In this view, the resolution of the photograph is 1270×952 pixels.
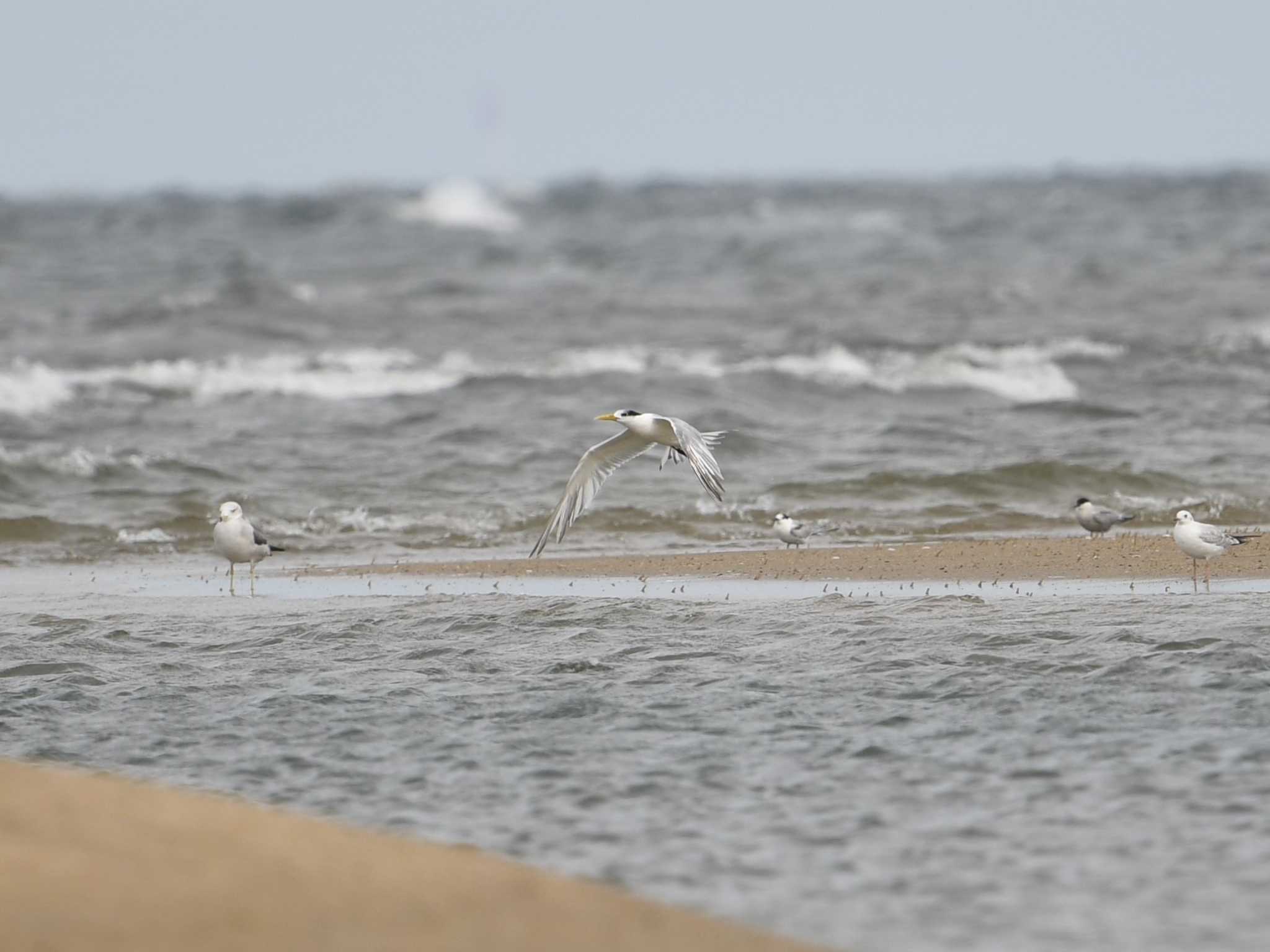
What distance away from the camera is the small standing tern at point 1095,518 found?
11.0 metres

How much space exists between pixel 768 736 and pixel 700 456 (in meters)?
2.61

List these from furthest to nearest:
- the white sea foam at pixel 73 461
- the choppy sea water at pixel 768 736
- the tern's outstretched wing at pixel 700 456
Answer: the white sea foam at pixel 73 461, the tern's outstretched wing at pixel 700 456, the choppy sea water at pixel 768 736

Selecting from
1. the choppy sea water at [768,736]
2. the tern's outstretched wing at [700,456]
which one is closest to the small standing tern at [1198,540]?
the choppy sea water at [768,736]

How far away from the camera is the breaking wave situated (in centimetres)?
1945

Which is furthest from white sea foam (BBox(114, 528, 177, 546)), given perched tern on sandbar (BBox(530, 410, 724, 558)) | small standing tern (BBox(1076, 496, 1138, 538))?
small standing tern (BBox(1076, 496, 1138, 538))

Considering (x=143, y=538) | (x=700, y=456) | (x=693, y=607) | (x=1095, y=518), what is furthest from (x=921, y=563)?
(x=143, y=538)

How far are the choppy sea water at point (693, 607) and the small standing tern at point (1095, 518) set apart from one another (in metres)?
0.76

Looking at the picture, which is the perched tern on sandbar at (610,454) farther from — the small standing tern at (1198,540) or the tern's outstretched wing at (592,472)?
the small standing tern at (1198,540)

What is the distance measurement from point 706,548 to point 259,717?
16.2 ft

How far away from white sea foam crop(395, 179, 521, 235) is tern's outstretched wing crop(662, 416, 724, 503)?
147 ft

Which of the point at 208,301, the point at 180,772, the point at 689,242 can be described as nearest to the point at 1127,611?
the point at 180,772

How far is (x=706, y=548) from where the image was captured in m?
11.2

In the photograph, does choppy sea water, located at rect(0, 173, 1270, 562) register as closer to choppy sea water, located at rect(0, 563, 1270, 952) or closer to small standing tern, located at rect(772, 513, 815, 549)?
small standing tern, located at rect(772, 513, 815, 549)

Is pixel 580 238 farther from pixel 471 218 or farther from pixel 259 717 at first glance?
pixel 259 717
